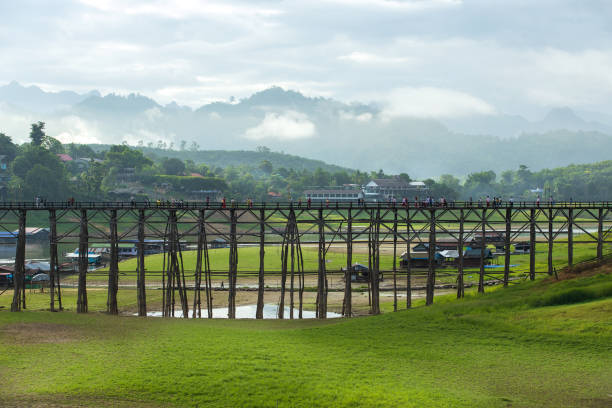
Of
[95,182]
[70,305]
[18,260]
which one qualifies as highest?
[95,182]

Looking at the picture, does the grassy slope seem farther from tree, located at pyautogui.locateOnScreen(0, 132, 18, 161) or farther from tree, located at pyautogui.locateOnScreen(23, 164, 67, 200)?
tree, located at pyautogui.locateOnScreen(0, 132, 18, 161)

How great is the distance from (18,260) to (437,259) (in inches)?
1935

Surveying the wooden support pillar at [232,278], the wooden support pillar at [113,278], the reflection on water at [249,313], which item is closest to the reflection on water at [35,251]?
the reflection on water at [249,313]

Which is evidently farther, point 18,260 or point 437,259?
point 437,259

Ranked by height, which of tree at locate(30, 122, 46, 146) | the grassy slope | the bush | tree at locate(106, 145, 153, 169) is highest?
tree at locate(30, 122, 46, 146)

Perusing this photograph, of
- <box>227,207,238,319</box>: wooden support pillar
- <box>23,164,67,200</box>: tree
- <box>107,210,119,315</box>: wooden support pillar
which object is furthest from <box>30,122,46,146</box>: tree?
<box>227,207,238,319</box>: wooden support pillar

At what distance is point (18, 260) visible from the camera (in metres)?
48.8

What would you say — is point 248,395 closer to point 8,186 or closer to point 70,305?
point 70,305

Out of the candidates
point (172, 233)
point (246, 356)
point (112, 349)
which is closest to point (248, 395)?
point (246, 356)

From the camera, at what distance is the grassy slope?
83.5ft

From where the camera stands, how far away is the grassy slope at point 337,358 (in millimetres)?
25438

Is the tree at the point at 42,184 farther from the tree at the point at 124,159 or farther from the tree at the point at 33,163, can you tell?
the tree at the point at 124,159

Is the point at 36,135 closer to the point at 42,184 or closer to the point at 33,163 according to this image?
the point at 33,163

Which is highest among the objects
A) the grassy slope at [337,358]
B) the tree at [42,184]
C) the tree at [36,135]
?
the tree at [36,135]
